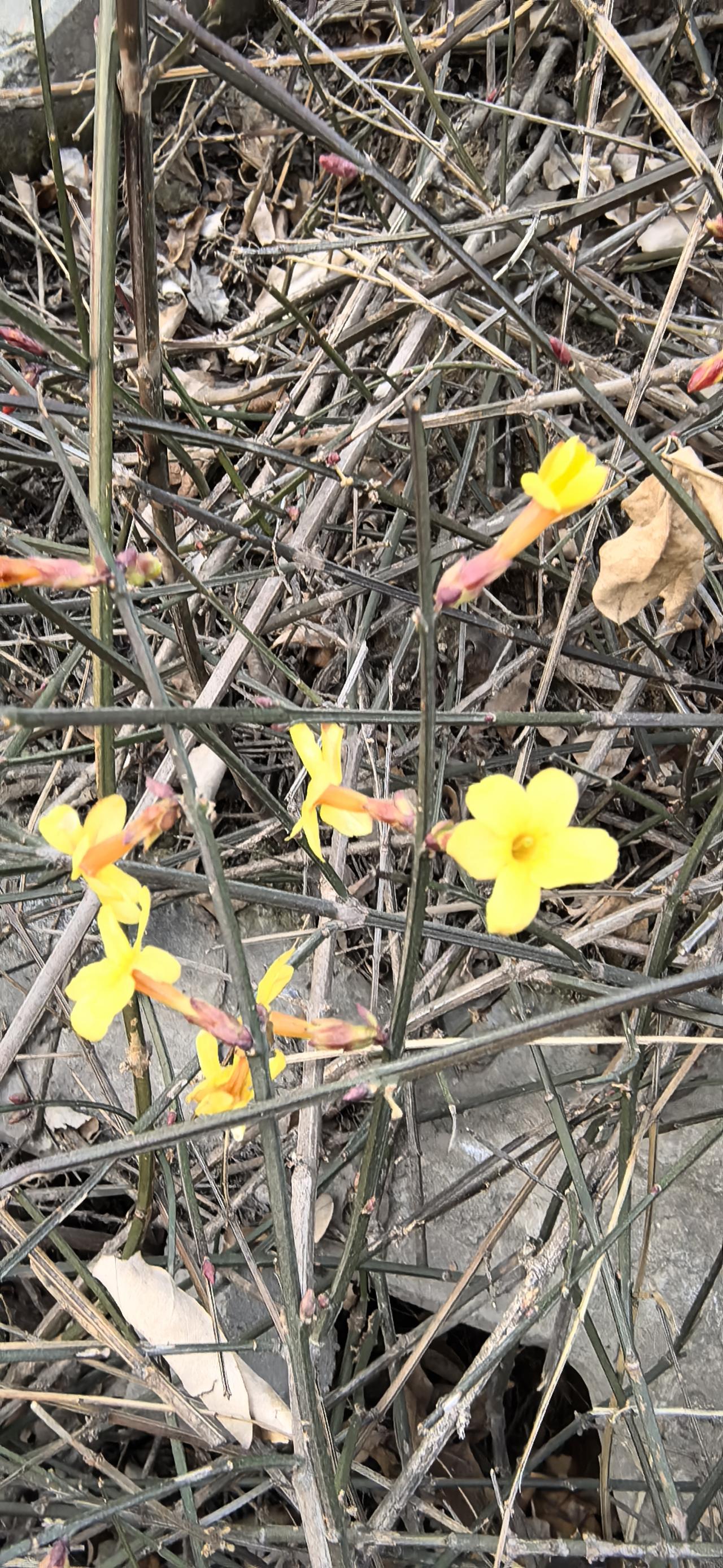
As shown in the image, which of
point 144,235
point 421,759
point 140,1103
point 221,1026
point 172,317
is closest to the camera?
point 421,759

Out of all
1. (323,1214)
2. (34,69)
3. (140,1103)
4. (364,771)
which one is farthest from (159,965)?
(34,69)

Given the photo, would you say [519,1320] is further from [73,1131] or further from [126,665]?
[73,1131]

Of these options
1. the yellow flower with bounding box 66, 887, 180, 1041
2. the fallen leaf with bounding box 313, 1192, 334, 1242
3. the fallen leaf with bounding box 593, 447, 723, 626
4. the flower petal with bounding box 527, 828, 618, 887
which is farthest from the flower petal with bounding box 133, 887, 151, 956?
the fallen leaf with bounding box 313, 1192, 334, 1242

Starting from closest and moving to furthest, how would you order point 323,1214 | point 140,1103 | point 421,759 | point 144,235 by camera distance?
1. point 421,759
2. point 144,235
3. point 140,1103
4. point 323,1214

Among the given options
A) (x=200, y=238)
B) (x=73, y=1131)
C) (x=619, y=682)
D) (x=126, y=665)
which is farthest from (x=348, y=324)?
(x=73, y=1131)

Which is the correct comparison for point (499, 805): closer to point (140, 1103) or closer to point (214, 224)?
point (140, 1103)

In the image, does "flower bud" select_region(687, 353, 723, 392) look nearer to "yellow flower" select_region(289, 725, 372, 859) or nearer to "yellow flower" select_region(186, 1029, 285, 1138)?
"yellow flower" select_region(289, 725, 372, 859)
